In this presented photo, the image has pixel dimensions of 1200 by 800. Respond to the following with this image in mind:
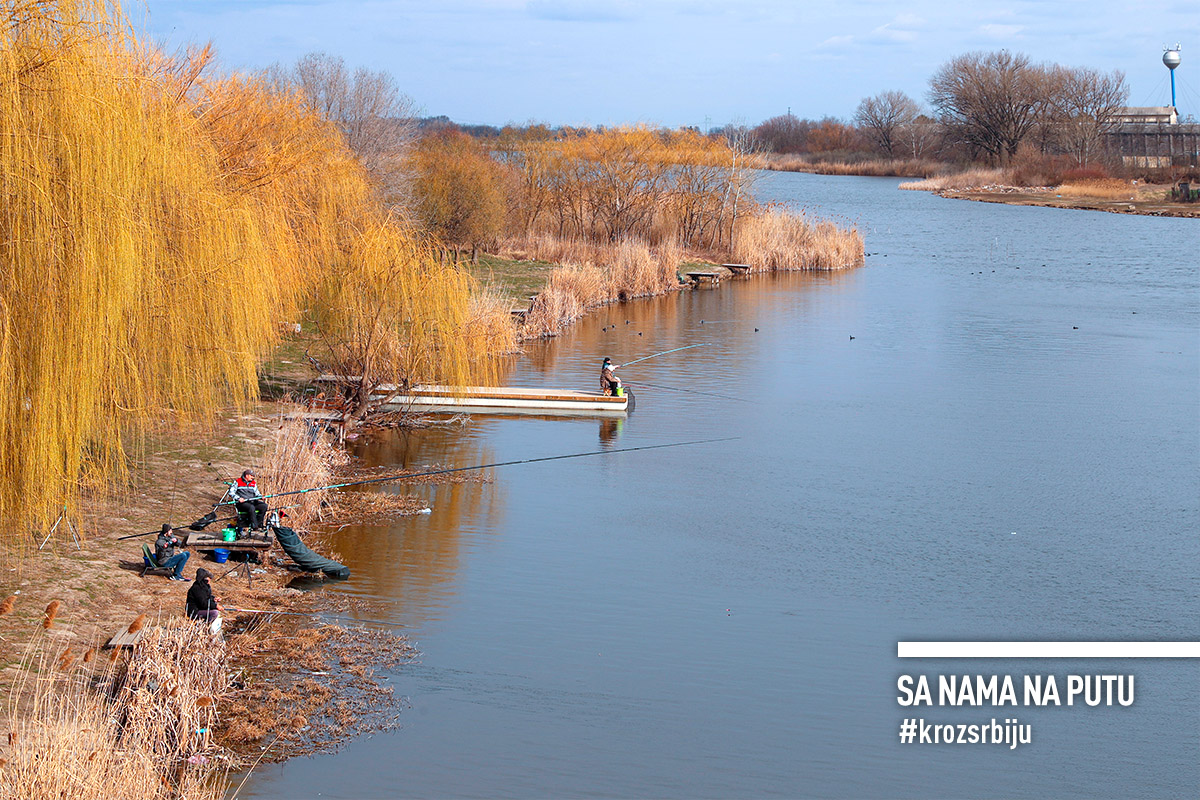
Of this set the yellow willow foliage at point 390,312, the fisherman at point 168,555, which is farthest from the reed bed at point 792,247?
the fisherman at point 168,555

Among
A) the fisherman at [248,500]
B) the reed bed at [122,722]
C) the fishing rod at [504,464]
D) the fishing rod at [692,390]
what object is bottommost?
the reed bed at [122,722]

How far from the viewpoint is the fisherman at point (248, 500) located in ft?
43.2

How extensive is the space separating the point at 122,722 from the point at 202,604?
5.17 feet

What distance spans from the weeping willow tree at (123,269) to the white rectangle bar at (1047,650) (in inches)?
301

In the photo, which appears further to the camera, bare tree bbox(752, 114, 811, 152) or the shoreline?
bare tree bbox(752, 114, 811, 152)

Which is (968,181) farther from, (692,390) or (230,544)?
(230,544)

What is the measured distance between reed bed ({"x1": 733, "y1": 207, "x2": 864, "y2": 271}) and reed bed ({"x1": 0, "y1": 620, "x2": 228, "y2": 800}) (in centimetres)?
3345

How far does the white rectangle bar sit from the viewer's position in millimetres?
11492

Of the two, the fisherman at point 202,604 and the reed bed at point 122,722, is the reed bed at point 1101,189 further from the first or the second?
the reed bed at point 122,722

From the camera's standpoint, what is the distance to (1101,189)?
244 feet

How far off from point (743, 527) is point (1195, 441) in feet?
28.6

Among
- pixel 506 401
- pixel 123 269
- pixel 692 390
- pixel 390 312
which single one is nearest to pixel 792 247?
pixel 692 390

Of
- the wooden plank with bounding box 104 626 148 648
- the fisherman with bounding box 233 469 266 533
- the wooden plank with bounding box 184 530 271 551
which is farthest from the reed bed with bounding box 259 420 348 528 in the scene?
the wooden plank with bounding box 104 626 148 648

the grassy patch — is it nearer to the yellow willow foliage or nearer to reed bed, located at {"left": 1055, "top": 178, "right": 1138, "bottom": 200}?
the yellow willow foliage
